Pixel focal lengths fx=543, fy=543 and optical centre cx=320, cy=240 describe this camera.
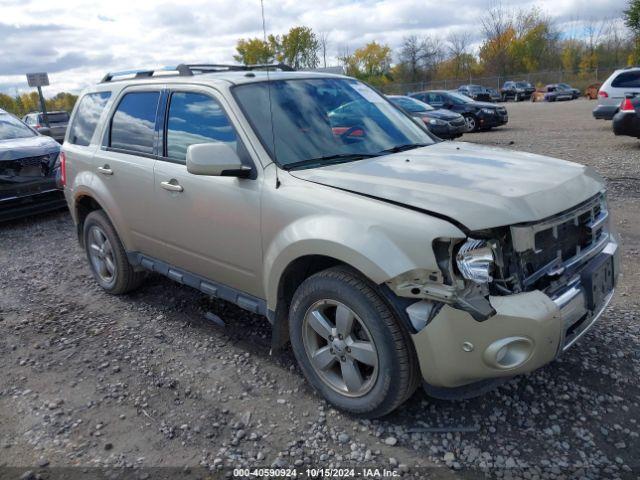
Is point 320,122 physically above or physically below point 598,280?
above

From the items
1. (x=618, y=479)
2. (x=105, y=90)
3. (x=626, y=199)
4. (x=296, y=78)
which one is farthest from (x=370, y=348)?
(x=626, y=199)

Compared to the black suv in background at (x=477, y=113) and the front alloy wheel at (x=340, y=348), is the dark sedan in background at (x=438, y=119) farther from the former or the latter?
the front alloy wheel at (x=340, y=348)

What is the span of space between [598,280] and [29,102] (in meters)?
93.0

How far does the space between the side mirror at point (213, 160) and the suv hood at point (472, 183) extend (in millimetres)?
357

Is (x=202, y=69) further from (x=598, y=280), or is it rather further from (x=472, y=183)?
(x=598, y=280)

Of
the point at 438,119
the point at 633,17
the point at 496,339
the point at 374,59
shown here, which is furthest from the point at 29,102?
the point at 496,339

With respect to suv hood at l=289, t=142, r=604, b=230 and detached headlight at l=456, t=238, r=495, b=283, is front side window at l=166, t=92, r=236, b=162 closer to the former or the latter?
suv hood at l=289, t=142, r=604, b=230

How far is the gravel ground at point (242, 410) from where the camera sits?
270 centimetres

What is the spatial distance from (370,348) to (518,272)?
81cm

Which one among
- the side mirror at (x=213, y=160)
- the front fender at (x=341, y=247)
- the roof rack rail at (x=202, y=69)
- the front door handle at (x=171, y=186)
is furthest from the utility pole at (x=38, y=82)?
the front fender at (x=341, y=247)

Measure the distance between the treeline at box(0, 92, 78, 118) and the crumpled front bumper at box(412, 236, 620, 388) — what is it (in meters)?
51.9

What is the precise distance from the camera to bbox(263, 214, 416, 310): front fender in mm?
2529

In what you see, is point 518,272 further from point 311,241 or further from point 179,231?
point 179,231

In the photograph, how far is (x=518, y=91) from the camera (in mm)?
43094
